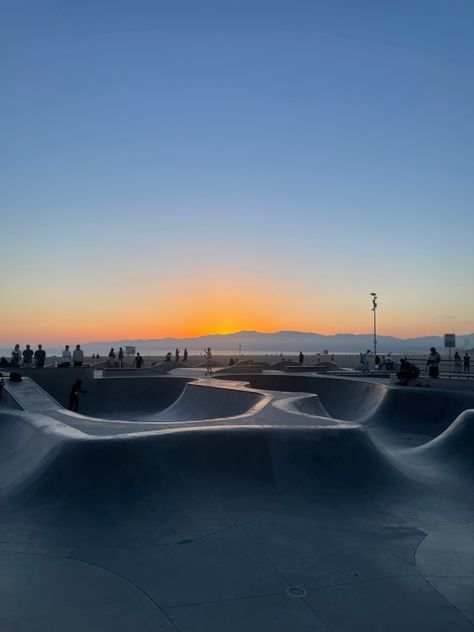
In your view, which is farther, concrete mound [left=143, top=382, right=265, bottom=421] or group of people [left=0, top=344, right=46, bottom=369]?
group of people [left=0, top=344, right=46, bottom=369]

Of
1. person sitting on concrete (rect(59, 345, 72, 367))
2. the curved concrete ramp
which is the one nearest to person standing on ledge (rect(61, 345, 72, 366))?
person sitting on concrete (rect(59, 345, 72, 367))

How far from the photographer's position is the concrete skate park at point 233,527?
539cm

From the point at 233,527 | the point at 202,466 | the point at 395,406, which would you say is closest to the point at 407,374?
the point at 395,406

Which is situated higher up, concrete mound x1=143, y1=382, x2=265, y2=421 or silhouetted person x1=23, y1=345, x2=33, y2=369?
silhouetted person x1=23, y1=345, x2=33, y2=369

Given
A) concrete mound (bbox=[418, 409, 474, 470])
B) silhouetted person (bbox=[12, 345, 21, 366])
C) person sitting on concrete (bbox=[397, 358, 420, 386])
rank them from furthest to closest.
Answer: silhouetted person (bbox=[12, 345, 21, 366])
person sitting on concrete (bbox=[397, 358, 420, 386])
concrete mound (bbox=[418, 409, 474, 470])

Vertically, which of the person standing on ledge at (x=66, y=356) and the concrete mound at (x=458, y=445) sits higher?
the person standing on ledge at (x=66, y=356)

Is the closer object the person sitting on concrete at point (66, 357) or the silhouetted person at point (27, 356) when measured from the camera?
the person sitting on concrete at point (66, 357)

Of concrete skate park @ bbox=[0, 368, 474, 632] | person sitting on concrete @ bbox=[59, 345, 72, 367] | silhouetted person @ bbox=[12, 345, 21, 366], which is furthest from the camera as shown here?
silhouetted person @ bbox=[12, 345, 21, 366]

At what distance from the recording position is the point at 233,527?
740 centimetres

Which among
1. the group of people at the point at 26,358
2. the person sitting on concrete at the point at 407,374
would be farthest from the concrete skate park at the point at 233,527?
the group of people at the point at 26,358

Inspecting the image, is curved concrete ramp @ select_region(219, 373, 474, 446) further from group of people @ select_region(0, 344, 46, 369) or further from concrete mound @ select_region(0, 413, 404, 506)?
group of people @ select_region(0, 344, 46, 369)

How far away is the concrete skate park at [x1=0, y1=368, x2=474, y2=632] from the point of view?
17.7 ft

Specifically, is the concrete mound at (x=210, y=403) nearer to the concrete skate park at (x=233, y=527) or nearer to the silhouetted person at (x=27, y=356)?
the concrete skate park at (x=233, y=527)

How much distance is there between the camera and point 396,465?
1042 cm
